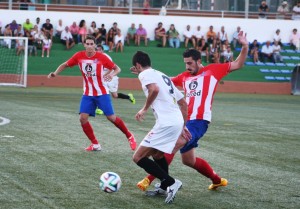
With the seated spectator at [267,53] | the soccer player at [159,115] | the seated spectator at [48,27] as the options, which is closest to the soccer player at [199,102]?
the soccer player at [159,115]

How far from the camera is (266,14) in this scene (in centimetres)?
4612

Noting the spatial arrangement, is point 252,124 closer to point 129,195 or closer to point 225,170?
point 225,170

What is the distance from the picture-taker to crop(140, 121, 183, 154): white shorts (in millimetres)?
9289

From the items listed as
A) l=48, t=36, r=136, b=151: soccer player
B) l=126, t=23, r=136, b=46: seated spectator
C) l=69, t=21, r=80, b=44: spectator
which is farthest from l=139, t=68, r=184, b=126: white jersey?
l=126, t=23, r=136, b=46: seated spectator

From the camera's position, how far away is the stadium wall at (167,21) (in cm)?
4228

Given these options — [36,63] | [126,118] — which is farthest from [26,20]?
[126,118]

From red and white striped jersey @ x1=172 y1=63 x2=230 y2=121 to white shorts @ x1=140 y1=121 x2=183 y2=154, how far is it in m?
0.83

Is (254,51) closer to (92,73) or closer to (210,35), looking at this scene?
(210,35)

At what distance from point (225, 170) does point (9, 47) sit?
1099 inches

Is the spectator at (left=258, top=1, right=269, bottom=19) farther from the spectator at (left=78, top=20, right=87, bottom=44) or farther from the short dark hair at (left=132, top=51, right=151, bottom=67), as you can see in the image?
the short dark hair at (left=132, top=51, right=151, bottom=67)

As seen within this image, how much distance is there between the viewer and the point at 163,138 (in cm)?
930

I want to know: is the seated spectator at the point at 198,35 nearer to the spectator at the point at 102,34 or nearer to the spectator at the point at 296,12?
the spectator at the point at 102,34

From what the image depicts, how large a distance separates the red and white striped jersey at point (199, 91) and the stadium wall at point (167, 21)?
3274 centimetres

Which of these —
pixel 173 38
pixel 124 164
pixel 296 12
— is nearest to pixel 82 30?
pixel 173 38
